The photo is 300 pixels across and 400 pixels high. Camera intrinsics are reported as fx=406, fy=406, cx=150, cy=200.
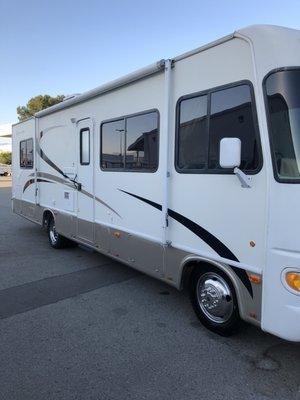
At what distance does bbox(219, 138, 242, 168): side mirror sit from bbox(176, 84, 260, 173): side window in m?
0.19

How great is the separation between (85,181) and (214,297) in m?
3.32

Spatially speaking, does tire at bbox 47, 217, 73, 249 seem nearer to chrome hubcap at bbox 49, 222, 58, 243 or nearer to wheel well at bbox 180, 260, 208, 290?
chrome hubcap at bbox 49, 222, 58, 243

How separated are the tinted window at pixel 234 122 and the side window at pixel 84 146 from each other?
3.03 meters

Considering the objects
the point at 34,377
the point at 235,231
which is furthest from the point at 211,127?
the point at 34,377

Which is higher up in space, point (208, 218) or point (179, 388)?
point (208, 218)

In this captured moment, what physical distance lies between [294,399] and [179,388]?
0.91m

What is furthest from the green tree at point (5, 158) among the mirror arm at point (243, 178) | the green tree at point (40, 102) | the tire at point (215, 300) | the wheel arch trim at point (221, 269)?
the mirror arm at point (243, 178)

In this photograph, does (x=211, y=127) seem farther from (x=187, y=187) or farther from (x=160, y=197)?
(x=160, y=197)

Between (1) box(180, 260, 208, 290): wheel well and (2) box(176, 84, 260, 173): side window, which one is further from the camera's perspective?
(1) box(180, 260, 208, 290): wheel well

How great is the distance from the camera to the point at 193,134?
170 inches

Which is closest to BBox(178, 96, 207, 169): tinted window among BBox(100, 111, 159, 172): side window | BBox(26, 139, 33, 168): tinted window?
BBox(100, 111, 159, 172): side window

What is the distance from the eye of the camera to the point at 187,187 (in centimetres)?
441

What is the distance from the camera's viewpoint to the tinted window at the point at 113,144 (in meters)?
5.67

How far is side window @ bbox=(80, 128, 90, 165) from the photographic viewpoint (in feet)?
21.9
